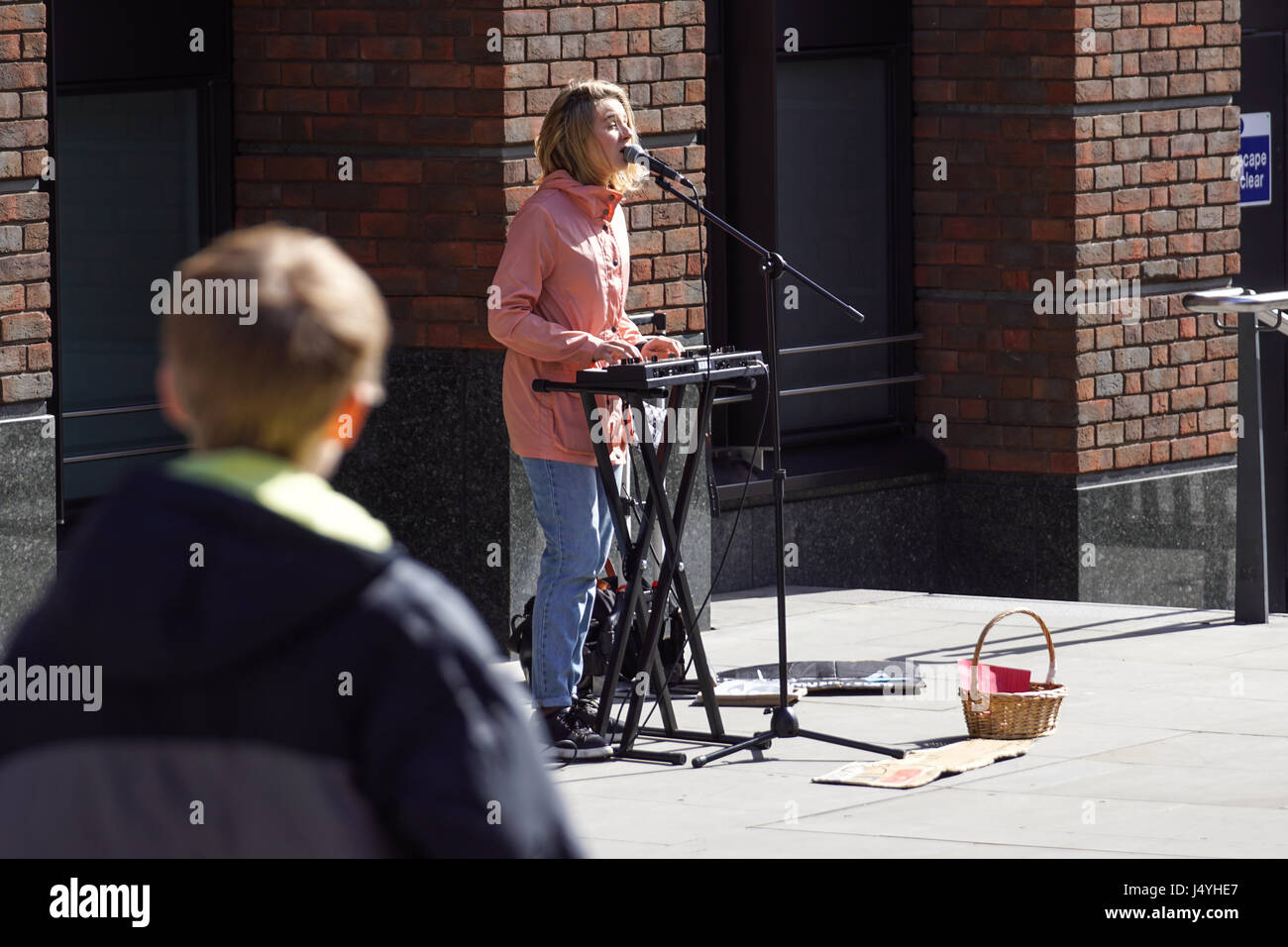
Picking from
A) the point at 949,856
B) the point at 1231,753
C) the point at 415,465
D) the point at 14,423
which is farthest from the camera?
the point at 415,465

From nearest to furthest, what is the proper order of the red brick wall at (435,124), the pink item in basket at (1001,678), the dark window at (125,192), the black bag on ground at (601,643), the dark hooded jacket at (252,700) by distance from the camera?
the dark hooded jacket at (252,700), the pink item in basket at (1001,678), the black bag on ground at (601,643), the dark window at (125,192), the red brick wall at (435,124)

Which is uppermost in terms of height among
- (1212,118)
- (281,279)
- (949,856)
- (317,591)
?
(1212,118)

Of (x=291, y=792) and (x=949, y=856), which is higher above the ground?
(x=291, y=792)

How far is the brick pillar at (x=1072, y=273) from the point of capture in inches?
403

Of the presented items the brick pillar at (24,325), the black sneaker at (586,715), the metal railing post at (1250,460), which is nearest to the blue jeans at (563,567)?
the black sneaker at (586,715)

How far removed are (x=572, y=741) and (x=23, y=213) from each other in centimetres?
244

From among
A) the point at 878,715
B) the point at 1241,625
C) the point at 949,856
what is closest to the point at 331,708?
the point at 949,856

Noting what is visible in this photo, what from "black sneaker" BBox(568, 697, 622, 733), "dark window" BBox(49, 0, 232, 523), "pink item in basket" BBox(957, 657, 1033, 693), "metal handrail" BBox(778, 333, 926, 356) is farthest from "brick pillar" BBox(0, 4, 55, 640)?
"metal handrail" BBox(778, 333, 926, 356)

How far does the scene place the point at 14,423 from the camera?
7180mm

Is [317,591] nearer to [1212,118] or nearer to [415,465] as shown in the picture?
[415,465]

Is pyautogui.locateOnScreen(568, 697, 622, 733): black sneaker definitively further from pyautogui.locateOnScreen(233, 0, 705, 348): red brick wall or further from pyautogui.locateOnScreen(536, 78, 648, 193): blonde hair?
pyautogui.locateOnScreen(233, 0, 705, 348): red brick wall

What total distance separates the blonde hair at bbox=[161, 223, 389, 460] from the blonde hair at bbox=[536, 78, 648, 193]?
175 inches

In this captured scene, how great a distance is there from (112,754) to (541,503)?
15.0ft

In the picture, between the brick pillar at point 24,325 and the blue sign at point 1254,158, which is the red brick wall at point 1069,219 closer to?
the blue sign at point 1254,158
